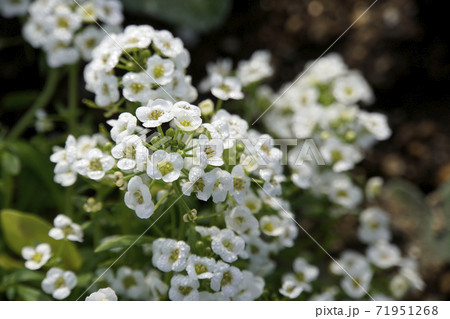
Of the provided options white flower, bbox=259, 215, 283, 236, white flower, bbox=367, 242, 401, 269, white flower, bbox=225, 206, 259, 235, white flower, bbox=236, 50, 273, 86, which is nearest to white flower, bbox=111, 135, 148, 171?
white flower, bbox=225, 206, 259, 235

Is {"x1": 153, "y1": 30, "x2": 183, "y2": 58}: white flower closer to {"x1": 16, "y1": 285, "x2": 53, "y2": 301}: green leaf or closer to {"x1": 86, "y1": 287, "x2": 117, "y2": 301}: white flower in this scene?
{"x1": 86, "y1": 287, "x2": 117, "y2": 301}: white flower

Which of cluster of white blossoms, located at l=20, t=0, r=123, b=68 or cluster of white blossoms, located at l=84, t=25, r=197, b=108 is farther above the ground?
cluster of white blossoms, located at l=20, t=0, r=123, b=68

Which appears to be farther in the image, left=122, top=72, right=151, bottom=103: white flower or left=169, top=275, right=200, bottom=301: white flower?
left=122, top=72, right=151, bottom=103: white flower

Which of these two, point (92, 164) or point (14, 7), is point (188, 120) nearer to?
point (92, 164)

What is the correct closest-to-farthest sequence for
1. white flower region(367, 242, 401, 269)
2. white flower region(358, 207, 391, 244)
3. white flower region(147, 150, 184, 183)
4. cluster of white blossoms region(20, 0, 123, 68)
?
1. white flower region(147, 150, 184, 183)
2. cluster of white blossoms region(20, 0, 123, 68)
3. white flower region(367, 242, 401, 269)
4. white flower region(358, 207, 391, 244)

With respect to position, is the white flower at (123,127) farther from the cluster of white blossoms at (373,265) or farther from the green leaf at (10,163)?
the cluster of white blossoms at (373,265)

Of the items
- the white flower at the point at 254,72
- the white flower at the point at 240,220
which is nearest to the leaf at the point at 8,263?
the white flower at the point at 240,220

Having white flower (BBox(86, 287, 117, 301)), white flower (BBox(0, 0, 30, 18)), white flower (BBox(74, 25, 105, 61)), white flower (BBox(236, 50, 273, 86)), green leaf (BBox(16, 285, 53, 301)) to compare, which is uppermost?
white flower (BBox(0, 0, 30, 18))

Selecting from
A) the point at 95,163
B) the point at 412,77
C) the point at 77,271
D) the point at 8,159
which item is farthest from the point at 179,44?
the point at 412,77
